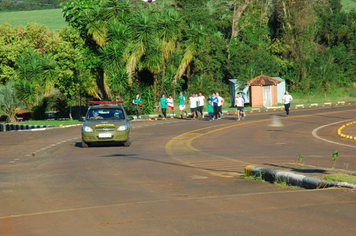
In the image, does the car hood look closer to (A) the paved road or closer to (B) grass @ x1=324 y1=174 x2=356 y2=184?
(A) the paved road

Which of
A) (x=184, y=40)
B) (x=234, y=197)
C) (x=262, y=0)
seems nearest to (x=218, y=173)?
(x=234, y=197)

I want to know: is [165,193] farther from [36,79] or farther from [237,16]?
[237,16]

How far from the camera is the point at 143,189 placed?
406 inches

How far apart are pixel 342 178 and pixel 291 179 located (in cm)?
101

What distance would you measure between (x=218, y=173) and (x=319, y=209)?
479cm

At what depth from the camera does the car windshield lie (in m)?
21.0

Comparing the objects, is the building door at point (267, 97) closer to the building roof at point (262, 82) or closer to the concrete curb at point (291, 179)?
the building roof at point (262, 82)

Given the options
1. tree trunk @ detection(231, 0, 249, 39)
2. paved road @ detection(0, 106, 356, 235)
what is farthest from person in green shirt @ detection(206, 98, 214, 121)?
tree trunk @ detection(231, 0, 249, 39)

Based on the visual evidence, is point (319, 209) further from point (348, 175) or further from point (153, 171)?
point (153, 171)

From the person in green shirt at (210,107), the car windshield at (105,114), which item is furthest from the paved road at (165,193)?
the person in green shirt at (210,107)

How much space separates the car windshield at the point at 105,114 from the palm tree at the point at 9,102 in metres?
21.7

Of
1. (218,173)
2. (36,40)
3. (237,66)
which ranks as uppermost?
(36,40)

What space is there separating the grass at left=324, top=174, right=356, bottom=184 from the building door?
41.2 metres

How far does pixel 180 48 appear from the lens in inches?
2094
